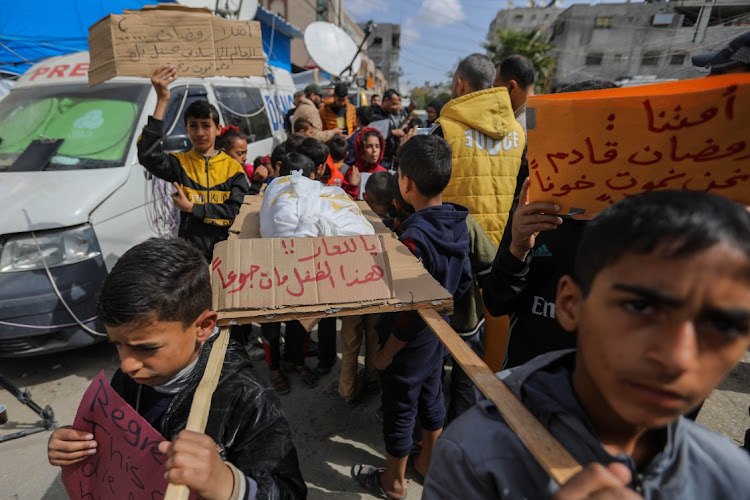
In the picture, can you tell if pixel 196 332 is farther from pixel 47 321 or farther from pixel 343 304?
pixel 47 321

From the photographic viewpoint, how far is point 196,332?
3.95ft

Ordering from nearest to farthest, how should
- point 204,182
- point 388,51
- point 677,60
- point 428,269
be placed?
point 428,269, point 204,182, point 677,60, point 388,51

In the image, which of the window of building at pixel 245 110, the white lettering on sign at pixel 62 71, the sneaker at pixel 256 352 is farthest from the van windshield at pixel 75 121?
the sneaker at pixel 256 352

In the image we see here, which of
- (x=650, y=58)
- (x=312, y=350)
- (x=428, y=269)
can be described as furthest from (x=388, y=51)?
(x=428, y=269)

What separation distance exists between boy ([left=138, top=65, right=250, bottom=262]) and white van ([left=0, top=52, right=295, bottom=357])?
12 cm

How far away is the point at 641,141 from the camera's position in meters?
0.91

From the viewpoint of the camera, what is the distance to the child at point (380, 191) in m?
2.99

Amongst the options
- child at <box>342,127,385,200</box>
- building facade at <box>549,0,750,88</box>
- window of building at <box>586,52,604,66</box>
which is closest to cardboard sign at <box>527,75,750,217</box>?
child at <box>342,127,385,200</box>

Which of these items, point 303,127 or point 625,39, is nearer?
point 303,127

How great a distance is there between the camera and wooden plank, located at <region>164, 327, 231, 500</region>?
76cm

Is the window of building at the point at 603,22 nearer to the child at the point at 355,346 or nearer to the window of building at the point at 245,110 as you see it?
the window of building at the point at 245,110

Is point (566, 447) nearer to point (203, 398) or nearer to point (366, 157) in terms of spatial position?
point (203, 398)

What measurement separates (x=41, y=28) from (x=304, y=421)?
7777 millimetres

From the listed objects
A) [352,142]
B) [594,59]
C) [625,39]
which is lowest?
[352,142]
